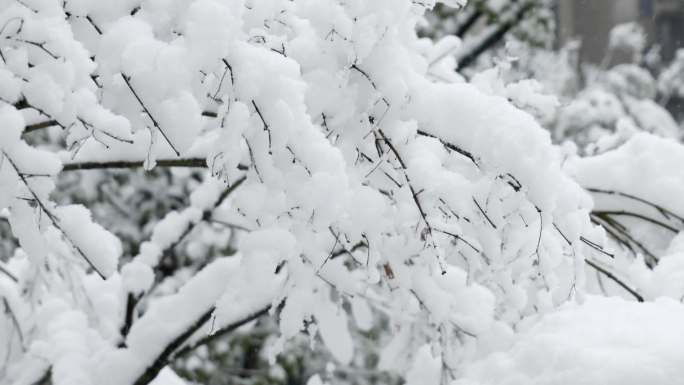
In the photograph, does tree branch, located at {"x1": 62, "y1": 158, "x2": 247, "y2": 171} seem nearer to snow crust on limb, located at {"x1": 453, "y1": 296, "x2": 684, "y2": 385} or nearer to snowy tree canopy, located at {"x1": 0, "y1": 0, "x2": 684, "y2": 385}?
snowy tree canopy, located at {"x1": 0, "y1": 0, "x2": 684, "y2": 385}

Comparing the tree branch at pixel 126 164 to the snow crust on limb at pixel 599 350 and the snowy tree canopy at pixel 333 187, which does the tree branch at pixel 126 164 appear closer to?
the snowy tree canopy at pixel 333 187

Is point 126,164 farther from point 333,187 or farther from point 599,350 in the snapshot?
point 599,350

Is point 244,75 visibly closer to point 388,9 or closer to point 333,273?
point 388,9

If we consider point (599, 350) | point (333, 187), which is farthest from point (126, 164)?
point (599, 350)

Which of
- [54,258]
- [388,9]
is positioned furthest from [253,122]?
[54,258]

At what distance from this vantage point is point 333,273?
175cm

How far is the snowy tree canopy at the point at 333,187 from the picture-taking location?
3.82 ft

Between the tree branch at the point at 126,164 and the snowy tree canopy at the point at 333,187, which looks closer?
the snowy tree canopy at the point at 333,187

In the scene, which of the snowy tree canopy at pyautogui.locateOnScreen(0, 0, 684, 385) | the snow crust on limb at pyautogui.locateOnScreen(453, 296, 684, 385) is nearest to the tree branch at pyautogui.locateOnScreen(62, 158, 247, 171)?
the snowy tree canopy at pyautogui.locateOnScreen(0, 0, 684, 385)

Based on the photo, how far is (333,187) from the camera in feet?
4.21

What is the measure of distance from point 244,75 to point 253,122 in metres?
0.10

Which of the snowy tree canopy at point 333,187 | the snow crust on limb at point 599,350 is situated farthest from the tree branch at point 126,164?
the snow crust on limb at point 599,350

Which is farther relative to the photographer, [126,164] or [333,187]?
[126,164]

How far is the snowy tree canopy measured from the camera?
3.82 ft
